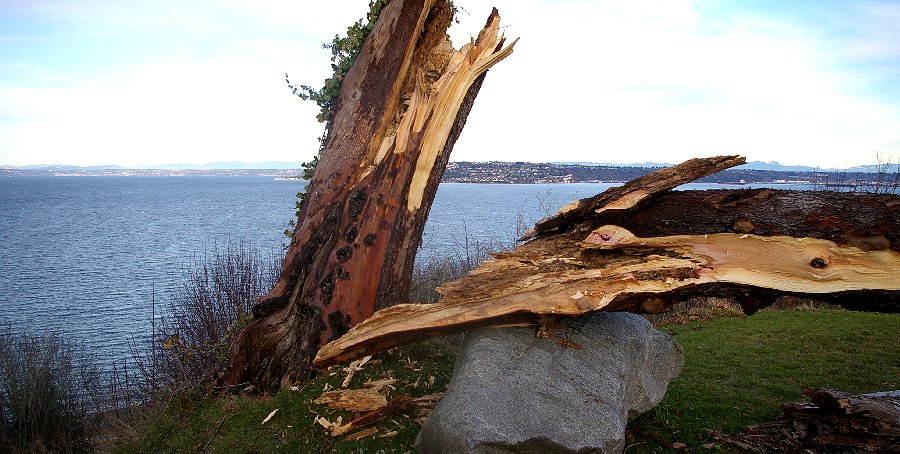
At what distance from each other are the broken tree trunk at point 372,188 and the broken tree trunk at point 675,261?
39.2 inches

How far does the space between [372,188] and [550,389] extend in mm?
2751

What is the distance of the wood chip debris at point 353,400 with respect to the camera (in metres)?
5.57

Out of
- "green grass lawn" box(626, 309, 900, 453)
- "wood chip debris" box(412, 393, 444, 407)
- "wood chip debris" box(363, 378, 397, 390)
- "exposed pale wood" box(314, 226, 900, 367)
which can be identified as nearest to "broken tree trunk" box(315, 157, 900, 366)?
"exposed pale wood" box(314, 226, 900, 367)

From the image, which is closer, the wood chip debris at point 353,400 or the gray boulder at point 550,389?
the gray boulder at point 550,389

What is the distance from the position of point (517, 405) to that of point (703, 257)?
1927 mm

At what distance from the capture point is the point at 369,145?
667 cm

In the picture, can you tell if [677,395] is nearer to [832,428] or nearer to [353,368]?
[832,428]

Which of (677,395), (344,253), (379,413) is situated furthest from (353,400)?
(677,395)

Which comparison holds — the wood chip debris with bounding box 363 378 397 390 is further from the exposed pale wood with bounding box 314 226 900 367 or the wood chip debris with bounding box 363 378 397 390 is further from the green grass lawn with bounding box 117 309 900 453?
the exposed pale wood with bounding box 314 226 900 367

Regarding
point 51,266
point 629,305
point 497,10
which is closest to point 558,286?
point 629,305

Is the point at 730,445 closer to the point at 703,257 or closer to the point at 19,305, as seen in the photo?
the point at 703,257

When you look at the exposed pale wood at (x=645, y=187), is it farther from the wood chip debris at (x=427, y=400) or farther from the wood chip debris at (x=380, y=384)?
the wood chip debris at (x=380, y=384)

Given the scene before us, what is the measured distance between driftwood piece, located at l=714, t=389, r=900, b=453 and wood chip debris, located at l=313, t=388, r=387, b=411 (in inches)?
124

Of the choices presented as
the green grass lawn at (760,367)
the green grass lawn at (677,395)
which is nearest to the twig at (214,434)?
the green grass lawn at (677,395)
